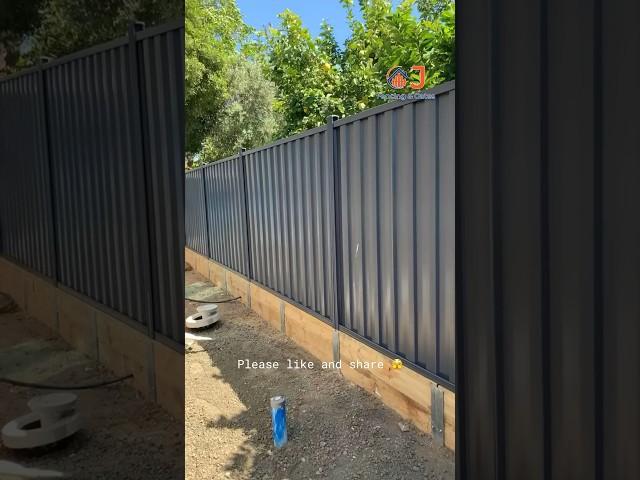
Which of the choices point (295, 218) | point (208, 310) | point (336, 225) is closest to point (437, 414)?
point (336, 225)

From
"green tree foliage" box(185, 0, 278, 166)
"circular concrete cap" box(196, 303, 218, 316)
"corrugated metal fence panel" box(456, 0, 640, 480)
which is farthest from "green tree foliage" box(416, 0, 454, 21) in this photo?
"corrugated metal fence panel" box(456, 0, 640, 480)

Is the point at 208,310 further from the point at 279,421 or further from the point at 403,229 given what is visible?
the point at 403,229

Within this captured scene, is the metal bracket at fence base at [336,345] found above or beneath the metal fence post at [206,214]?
beneath

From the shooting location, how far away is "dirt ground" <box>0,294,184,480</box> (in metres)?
0.85

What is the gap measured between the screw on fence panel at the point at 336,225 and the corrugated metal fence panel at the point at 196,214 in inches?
210

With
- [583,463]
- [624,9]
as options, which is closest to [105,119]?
[624,9]

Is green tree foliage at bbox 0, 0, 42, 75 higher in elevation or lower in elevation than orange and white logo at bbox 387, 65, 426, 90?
lower

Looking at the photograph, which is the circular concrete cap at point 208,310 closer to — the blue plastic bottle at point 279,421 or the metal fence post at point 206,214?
the metal fence post at point 206,214

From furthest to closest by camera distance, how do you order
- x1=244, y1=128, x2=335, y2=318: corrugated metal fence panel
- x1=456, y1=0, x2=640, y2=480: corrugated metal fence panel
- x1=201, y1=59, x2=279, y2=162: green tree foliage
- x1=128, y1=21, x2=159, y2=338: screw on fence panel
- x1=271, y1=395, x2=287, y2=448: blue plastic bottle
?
x1=201, y1=59, x2=279, y2=162: green tree foliage < x1=244, y1=128, x2=335, y2=318: corrugated metal fence panel < x1=271, y1=395, x2=287, y2=448: blue plastic bottle < x1=456, y1=0, x2=640, y2=480: corrugated metal fence panel < x1=128, y1=21, x2=159, y2=338: screw on fence panel

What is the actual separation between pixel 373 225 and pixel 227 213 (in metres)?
4.55

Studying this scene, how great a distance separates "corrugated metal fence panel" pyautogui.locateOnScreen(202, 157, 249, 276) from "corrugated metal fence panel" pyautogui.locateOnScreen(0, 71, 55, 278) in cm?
607

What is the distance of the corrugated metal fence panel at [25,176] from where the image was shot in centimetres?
84

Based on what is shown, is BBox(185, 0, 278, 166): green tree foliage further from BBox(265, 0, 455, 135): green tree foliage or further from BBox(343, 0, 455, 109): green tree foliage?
BBox(343, 0, 455, 109): green tree foliage

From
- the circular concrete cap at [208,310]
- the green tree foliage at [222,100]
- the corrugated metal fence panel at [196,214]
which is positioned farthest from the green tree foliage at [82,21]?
the green tree foliage at [222,100]
